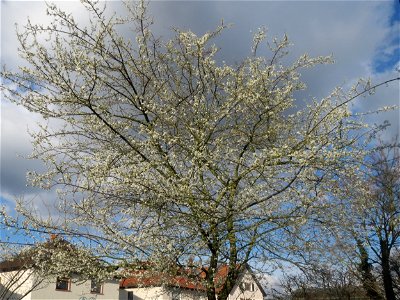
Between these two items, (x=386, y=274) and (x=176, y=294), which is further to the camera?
(x=386, y=274)

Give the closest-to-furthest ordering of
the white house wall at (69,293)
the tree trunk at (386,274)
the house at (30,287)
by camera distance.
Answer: the house at (30,287), the tree trunk at (386,274), the white house wall at (69,293)

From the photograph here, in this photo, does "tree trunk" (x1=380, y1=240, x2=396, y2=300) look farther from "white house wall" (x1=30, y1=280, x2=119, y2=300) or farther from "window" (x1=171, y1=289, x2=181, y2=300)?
"white house wall" (x1=30, y1=280, x2=119, y2=300)

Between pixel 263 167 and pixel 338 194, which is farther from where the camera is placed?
pixel 338 194

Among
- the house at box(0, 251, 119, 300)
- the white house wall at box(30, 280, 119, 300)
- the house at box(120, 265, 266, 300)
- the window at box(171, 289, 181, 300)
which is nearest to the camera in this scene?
the house at box(120, 265, 266, 300)

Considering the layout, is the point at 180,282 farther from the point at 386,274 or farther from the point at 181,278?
the point at 386,274

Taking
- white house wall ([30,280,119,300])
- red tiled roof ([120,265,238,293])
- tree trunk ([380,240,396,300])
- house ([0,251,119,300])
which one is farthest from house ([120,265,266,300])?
white house wall ([30,280,119,300])

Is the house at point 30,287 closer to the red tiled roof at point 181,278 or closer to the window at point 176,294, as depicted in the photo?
the window at point 176,294

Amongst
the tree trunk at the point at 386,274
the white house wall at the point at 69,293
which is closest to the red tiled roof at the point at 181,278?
the tree trunk at the point at 386,274

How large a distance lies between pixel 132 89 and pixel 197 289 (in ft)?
15.8

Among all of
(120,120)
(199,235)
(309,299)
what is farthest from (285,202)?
(309,299)

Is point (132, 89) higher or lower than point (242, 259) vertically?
higher

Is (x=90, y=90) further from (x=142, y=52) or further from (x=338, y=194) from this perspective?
(x=338, y=194)

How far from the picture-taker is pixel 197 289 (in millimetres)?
9414

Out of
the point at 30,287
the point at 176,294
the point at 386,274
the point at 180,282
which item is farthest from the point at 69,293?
the point at 180,282
